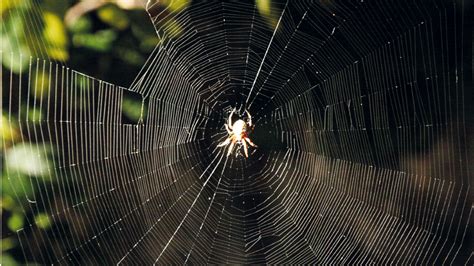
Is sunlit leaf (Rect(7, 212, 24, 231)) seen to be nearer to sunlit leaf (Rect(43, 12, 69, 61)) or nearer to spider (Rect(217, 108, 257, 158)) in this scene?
sunlit leaf (Rect(43, 12, 69, 61))

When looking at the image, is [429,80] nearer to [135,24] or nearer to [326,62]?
[326,62]

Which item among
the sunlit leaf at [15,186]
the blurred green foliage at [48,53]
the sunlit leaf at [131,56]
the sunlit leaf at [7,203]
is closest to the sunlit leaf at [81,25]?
the blurred green foliage at [48,53]

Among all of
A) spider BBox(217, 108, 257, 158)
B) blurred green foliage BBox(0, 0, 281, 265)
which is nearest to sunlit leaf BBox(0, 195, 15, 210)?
blurred green foliage BBox(0, 0, 281, 265)

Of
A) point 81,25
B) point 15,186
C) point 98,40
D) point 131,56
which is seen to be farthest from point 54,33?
point 15,186

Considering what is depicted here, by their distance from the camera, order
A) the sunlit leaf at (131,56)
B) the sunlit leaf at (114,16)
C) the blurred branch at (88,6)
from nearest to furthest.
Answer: the blurred branch at (88,6) → the sunlit leaf at (114,16) → the sunlit leaf at (131,56)

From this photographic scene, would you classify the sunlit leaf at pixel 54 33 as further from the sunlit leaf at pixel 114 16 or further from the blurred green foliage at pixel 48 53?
the sunlit leaf at pixel 114 16
